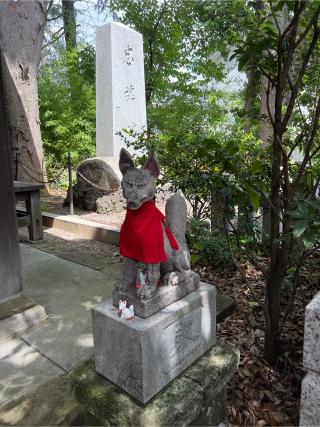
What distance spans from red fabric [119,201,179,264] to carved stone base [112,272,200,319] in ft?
0.67

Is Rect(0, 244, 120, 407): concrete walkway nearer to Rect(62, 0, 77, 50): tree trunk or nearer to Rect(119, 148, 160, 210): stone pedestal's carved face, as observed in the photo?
Rect(119, 148, 160, 210): stone pedestal's carved face

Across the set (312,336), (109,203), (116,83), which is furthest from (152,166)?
(116,83)

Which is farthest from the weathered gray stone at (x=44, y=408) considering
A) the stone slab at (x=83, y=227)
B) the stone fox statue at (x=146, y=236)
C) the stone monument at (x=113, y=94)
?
the stone monument at (x=113, y=94)

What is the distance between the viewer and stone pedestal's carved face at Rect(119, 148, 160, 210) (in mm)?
1788

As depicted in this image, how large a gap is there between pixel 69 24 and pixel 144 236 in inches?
617

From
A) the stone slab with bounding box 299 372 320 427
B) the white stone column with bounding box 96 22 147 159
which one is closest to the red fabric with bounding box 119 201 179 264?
the stone slab with bounding box 299 372 320 427

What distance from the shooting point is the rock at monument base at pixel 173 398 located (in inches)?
69.7

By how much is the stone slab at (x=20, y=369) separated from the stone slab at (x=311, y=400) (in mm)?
1692

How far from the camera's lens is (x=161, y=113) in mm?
10797

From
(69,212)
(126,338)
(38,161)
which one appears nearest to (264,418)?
(126,338)

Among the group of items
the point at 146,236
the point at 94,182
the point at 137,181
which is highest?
the point at 137,181

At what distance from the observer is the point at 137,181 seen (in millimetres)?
1804

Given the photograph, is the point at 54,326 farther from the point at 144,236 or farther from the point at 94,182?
the point at 94,182

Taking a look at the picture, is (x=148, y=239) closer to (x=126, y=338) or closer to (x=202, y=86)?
(x=126, y=338)
